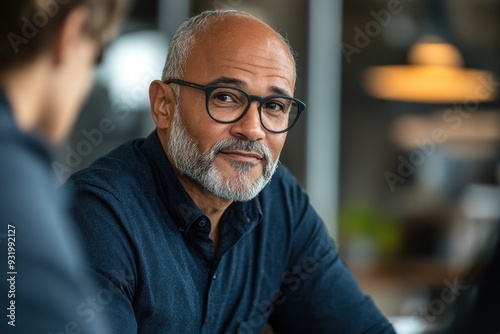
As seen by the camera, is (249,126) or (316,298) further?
(316,298)

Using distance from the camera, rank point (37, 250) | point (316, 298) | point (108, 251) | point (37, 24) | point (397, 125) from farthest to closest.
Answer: point (397, 125) → point (316, 298) → point (108, 251) → point (37, 24) → point (37, 250)

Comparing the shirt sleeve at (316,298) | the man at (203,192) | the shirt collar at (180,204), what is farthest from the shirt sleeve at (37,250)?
the shirt sleeve at (316,298)

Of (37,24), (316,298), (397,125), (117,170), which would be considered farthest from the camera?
(397,125)

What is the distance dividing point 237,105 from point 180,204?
8.7 inches

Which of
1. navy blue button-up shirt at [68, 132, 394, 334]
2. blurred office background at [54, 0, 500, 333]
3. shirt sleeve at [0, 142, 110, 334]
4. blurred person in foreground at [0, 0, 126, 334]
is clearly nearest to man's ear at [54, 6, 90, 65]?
blurred person in foreground at [0, 0, 126, 334]

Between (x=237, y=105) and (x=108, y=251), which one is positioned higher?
(x=237, y=105)

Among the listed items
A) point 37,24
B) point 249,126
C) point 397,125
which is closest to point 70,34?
point 37,24

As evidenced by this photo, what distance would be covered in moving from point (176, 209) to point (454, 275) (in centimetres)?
306

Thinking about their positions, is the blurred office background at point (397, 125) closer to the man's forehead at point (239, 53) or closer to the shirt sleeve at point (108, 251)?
the man's forehead at point (239, 53)

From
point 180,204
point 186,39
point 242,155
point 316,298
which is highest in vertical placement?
point 186,39

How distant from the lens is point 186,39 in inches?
59.1

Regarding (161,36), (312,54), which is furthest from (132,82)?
(312,54)

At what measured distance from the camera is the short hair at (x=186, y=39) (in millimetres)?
1488

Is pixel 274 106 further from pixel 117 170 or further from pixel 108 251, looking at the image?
pixel 108 251
